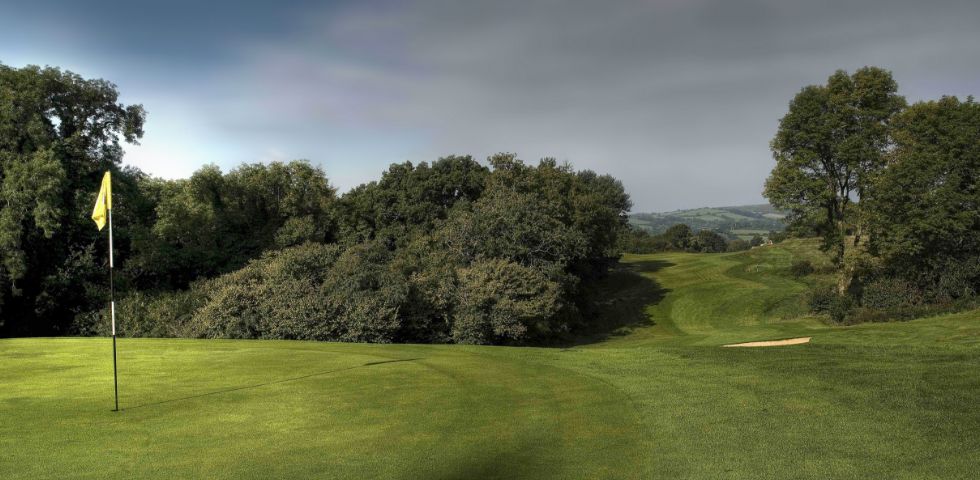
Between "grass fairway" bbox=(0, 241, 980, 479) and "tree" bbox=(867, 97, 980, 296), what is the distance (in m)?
17.2

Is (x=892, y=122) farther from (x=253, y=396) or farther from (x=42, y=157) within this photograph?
(x=42, y=157)

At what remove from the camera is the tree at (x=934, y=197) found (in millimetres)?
34719

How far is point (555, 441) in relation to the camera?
32.9 ft

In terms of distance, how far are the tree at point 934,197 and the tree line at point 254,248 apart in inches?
791

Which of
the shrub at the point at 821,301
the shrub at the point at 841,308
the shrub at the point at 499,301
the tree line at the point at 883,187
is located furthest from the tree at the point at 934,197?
the shrub at the point at 499,301

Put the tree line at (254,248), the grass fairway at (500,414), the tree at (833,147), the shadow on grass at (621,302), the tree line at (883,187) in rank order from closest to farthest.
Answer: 1. the grass fairway at (500,414)
2. the tree line at (254,248)
3. the tree line at (883,187)
4. the tree at (833,147)
5. the shadow on grass at (621,302)

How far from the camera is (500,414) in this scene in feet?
39.1

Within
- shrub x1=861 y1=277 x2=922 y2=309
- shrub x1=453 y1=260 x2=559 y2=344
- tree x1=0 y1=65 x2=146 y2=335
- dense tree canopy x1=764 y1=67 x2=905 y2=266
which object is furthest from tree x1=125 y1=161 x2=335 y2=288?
shrub x1=861 y1=277 x2=922 y2=309

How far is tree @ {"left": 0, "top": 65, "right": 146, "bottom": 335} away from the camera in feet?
115

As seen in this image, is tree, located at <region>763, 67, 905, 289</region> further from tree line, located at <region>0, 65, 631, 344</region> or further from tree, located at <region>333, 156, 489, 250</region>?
tree, located at <region>333, 156, 489, 250</region>

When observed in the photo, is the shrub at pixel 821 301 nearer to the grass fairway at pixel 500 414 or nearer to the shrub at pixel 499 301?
the shrub at pixel 499 301

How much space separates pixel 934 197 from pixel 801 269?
827 inches

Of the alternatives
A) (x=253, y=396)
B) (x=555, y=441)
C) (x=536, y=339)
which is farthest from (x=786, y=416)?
(x=536, y=339)

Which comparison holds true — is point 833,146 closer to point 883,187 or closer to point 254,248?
point 883,187
